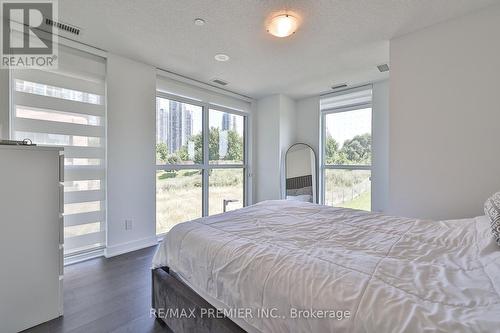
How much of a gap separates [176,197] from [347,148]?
3.06 meters

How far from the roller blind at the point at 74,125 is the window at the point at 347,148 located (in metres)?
3.62

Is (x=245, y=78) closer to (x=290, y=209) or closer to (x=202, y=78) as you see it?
(x=202, y=78)

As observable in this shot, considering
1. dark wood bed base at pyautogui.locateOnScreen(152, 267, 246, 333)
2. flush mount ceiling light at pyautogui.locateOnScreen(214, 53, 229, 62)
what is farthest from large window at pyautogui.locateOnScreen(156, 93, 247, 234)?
dark wood bed base at pyautogui.locateOnScreen(152, 267, 246, 333)

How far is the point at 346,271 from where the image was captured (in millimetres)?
906

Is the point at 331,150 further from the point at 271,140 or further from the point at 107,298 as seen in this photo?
the point at 107,298

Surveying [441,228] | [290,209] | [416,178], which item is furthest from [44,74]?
[416,178]

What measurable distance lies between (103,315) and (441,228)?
2.46 meters

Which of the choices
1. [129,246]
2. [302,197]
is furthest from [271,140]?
[129,246]

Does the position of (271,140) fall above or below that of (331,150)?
above

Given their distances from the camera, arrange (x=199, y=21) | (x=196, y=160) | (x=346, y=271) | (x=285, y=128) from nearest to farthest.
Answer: (x=346, y=271)
(x=199, y=21)
(x=196, y=160)
(x=285, y=128)

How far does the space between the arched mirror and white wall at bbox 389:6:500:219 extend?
191cm

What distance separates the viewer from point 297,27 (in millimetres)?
2150

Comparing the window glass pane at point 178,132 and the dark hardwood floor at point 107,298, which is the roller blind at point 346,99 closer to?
the window glass pane at point 178,132

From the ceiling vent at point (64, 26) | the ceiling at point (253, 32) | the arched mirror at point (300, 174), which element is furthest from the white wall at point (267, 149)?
the ceiling vent at point (64, 26)
